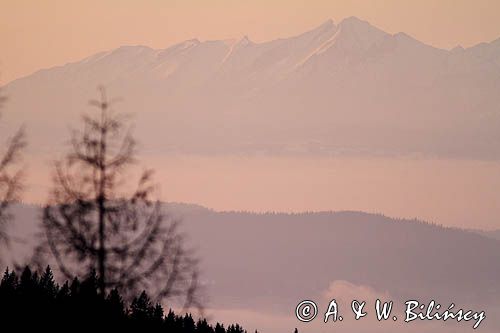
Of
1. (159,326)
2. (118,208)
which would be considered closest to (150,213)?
(118,208)

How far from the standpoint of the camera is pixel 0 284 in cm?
2606

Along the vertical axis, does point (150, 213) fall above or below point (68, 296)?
above

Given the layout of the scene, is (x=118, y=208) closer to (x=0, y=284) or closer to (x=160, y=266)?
(x=160, y=266)

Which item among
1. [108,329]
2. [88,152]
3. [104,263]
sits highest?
[88,152]

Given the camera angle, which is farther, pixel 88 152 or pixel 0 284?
pixel 88 152

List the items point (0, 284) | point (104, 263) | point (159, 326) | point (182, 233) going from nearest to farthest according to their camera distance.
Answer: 1. point (0, 284)
2. point (159, 326)
3. point (104, 263)
4. point (182, 233)

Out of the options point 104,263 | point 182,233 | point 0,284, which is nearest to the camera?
point 0,284

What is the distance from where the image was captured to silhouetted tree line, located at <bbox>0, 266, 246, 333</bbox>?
2519cm

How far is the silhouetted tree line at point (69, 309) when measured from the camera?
992 inches

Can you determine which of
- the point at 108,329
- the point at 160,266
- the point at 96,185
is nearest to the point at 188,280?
the point at 160,266

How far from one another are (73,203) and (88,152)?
1159 mm

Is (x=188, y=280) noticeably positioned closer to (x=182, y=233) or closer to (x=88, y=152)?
(x=182, y=233)

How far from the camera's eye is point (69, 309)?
25.7 m

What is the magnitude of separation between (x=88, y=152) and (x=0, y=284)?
515cm
